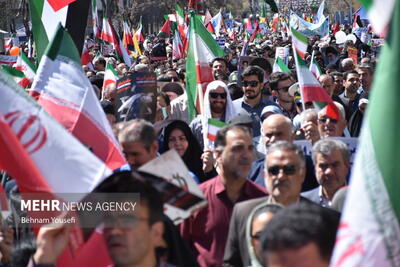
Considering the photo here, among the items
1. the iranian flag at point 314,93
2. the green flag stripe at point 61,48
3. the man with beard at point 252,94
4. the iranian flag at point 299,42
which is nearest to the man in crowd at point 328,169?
the iranian flag at point 314,93

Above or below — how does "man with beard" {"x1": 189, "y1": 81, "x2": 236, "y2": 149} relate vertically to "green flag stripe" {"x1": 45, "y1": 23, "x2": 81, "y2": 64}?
below

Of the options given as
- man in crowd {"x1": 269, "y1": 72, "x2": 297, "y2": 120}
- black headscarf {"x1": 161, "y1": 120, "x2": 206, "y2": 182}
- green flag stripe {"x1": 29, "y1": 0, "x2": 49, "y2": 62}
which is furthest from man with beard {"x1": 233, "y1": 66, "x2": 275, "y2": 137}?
black headscarf {"x1": 161, "y1": 120, "x2": 206, "y2": 182}

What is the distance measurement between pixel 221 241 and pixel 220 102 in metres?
3.09

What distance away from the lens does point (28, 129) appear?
4305mm

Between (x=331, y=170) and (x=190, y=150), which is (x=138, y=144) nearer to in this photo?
(x=331, y=170)

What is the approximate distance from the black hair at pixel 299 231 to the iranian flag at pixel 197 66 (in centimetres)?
451

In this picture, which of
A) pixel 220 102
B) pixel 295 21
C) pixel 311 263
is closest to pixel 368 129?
pixel 311 263

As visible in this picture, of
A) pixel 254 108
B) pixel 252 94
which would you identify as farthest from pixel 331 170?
pixel 252 94

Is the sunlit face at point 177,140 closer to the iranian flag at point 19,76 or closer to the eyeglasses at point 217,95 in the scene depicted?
the eyeglasses at point 217,95

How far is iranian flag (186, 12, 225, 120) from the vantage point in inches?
336

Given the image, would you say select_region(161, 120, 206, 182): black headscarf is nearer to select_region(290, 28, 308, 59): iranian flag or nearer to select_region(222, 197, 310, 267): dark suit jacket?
select_region(222, 197, 310, 267): dark suit jacket

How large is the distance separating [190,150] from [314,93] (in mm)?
1324

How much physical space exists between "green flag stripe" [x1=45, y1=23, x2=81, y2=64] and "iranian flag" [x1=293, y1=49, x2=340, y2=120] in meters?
2.28

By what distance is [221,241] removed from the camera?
16.5ft
